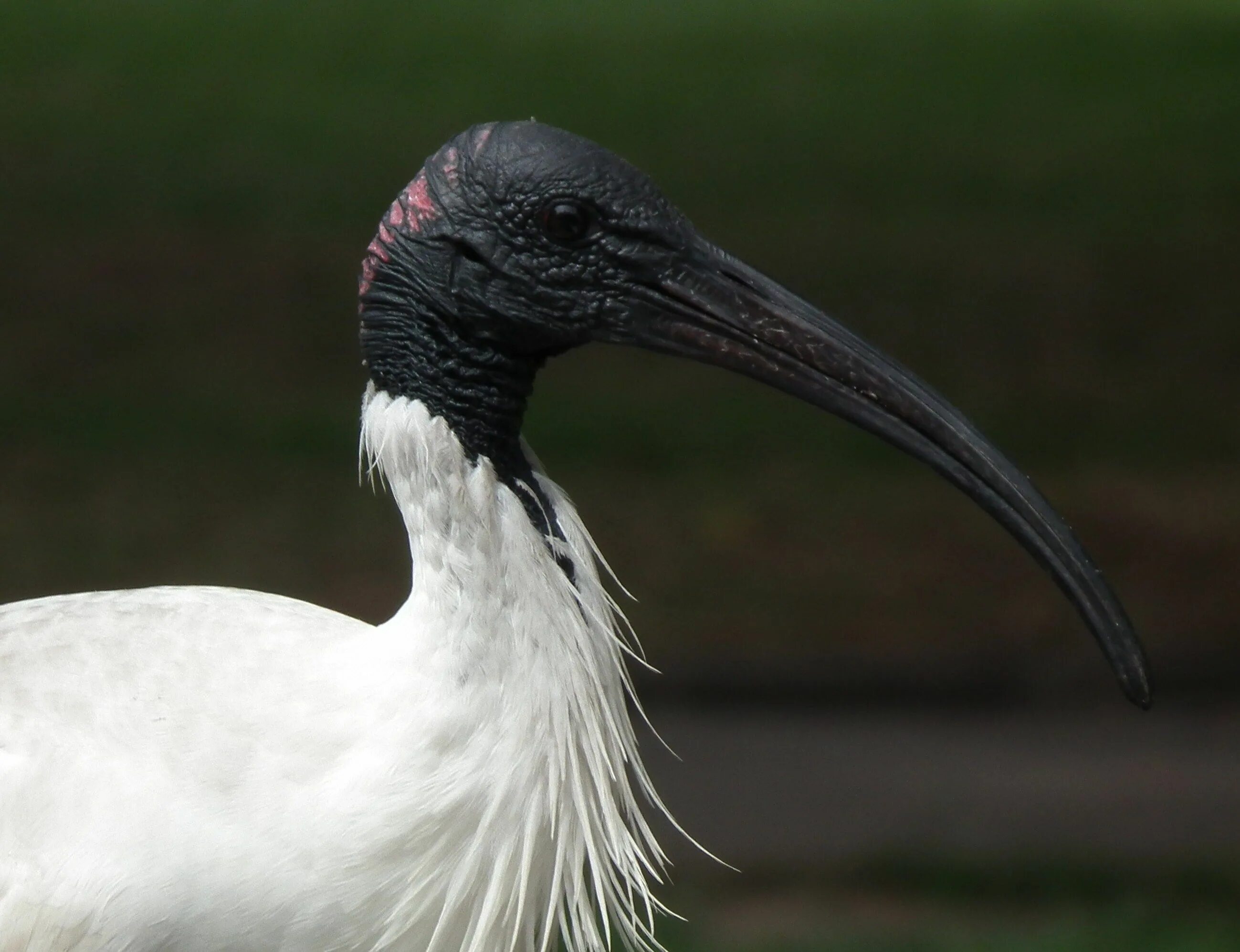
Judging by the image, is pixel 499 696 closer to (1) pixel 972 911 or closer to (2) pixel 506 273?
(2) pixel 506 273

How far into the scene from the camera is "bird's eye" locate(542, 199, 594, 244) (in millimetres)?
2453

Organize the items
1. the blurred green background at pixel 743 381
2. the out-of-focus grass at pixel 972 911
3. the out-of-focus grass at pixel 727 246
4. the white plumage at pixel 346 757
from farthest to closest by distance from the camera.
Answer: the out-of-focus grass at pixel 727 246 → the blurred green background at pixel 743 381 → the out-of-focus grass at pixel 972 911 → the white plumage at pixel 346 757

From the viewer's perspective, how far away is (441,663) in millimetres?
2465

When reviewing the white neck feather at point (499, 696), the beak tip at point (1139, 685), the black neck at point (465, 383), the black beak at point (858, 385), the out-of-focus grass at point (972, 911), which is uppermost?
the black beak at point (858, 385)

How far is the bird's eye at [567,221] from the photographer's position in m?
2.45

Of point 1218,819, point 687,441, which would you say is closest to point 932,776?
point 1218,819

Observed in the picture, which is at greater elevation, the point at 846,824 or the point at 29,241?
the point at 29,241

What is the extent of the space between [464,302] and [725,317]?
344mm

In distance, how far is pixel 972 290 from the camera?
405 inches

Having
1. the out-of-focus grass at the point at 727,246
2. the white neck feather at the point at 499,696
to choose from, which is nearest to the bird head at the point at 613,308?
the white neck feather at the point at 499,696

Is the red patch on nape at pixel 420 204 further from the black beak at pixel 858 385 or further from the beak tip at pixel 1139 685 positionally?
the beak tip at pixel 1139 685

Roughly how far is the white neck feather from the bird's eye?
0.94ft

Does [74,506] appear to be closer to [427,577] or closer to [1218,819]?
[1218,819]

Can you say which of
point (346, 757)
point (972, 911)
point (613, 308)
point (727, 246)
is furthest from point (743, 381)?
point (346, 757)
